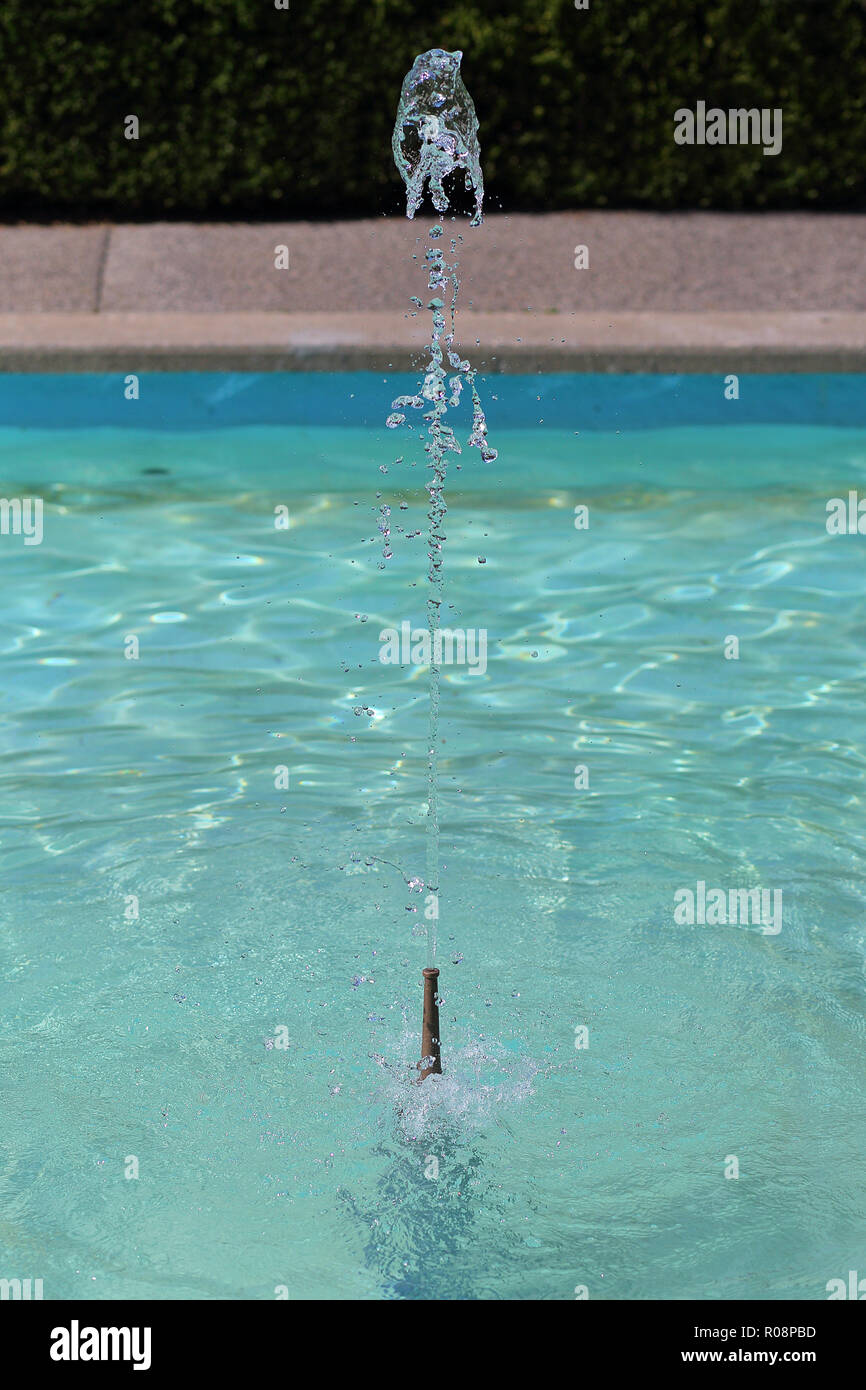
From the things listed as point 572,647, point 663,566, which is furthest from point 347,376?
point 572,647

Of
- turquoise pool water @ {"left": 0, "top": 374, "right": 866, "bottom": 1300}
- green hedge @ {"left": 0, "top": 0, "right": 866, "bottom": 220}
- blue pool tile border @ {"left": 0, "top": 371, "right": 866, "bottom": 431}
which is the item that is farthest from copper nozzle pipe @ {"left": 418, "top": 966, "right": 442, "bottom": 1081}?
green hedge @ {"left": 0, "top": 0, "right": 866, "bottom": 220}

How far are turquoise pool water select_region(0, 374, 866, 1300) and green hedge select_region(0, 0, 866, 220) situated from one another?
3325 millimetres

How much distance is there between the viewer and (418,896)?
171 inches

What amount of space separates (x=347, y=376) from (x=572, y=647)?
9.61 feet

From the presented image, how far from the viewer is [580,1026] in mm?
3807

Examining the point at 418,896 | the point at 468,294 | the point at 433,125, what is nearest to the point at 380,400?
the point at 468,294

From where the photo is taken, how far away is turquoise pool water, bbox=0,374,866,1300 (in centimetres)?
323

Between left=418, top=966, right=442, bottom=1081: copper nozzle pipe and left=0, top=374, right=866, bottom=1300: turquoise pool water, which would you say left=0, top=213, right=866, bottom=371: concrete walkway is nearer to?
left=0, top=374, right=866, bottom=1300: turquoise pool water

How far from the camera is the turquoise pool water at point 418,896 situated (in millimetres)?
3227

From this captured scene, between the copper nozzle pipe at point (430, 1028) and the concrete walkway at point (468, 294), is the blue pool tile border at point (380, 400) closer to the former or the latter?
the concrete walkway at point (468, 294)

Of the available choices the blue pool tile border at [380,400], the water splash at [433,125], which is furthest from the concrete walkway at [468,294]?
the water splash at [433,125]

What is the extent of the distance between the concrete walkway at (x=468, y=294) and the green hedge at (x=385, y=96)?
0.29 m
